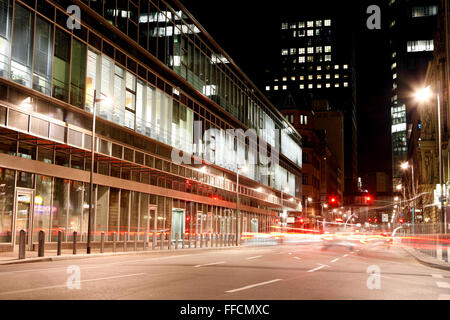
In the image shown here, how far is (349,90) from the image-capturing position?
194375 millimetres

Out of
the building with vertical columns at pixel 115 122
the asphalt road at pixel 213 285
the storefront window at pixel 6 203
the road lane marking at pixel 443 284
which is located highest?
the building with vertical columns at pixel 115 122

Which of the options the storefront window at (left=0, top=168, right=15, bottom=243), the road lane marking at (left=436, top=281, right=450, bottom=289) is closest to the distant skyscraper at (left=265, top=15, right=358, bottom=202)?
the storefront window at (left=0, top=168, right=15, bottom=243)

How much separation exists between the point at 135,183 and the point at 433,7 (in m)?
144

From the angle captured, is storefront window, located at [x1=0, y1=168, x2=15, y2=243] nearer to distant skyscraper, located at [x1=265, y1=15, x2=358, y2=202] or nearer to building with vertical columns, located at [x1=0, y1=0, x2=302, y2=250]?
building with vertical columns, located at [x1=0, y1=0, x2=302, y2=250]

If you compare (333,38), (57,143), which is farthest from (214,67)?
(333,38)

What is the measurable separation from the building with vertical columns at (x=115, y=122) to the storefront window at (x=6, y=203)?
7cm

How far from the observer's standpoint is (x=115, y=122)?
104ft

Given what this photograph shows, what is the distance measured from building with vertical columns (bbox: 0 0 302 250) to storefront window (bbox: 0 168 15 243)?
65 mm

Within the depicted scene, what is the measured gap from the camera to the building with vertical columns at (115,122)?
24.0 metres

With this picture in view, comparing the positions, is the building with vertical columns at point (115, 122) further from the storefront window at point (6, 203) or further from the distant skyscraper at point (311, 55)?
the distant skyscraper at point (311, 55)

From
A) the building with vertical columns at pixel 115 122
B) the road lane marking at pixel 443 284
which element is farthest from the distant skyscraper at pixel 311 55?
the road lane marking at pixel 443 284

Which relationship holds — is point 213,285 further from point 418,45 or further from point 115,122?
point 418,45

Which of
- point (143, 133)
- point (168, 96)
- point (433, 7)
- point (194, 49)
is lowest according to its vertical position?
point (143, 133)
